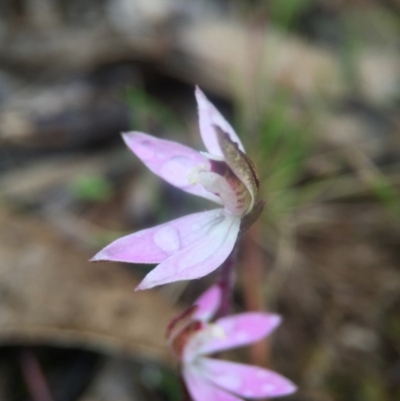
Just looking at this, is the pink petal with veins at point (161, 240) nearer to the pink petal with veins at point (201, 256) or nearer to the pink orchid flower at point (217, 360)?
the pink petal with veins at point (201, 256)

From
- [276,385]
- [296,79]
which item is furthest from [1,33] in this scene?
[276,385]

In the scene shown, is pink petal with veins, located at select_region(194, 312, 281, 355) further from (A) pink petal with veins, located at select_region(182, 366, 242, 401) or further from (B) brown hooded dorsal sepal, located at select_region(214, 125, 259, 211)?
(B) brown hooded dorsal sepal, located at select_region(214, 125, 259, 211)

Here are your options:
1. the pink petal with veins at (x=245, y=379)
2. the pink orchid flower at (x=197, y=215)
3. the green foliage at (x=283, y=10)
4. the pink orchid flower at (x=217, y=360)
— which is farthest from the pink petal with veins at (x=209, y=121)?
the green foliage at (x=283, y=10)

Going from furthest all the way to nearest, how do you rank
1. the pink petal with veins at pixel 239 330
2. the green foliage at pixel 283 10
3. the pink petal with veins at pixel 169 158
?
the green foliage at pixel 283 10, the pink petal with veins at pixel 239 330, the pink petal with veins at pixel 169 158

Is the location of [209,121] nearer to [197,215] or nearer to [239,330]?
[197,215]

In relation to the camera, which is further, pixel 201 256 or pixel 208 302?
pixel 208 302

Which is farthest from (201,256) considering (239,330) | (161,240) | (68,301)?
(68,301)

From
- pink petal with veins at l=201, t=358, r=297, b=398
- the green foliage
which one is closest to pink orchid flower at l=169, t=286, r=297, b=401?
pink petal with veins at l=201, t=358, r=297, b=398
